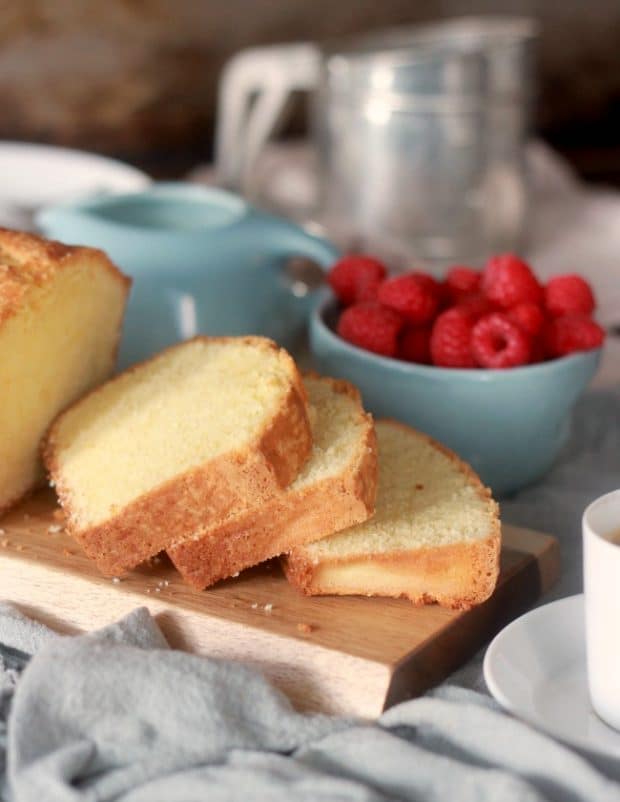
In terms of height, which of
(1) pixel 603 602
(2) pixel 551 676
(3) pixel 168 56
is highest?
(3) pixel 168 56

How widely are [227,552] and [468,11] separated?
2696 millimetres

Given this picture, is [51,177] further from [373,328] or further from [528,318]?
[528,318]

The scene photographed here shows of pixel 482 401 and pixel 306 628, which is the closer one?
pixel 306 628

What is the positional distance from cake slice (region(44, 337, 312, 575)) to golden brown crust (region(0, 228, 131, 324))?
0.52 feet

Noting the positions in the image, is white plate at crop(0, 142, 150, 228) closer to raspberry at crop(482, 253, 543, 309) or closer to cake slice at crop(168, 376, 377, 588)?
raspberry at crop(482, 253, 543, 309)

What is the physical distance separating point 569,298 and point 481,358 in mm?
159

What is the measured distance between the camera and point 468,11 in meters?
3.63

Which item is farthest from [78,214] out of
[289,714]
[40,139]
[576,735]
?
[40,139]

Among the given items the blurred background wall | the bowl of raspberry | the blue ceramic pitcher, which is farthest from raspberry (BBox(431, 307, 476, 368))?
the blurred background wall

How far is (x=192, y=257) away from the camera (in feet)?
6.04

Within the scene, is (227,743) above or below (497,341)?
below

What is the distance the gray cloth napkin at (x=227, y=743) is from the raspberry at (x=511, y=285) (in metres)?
0.59

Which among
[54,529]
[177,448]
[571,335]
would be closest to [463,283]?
[571,335]

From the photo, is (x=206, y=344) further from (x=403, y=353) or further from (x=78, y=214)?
(x=78, y=214)
